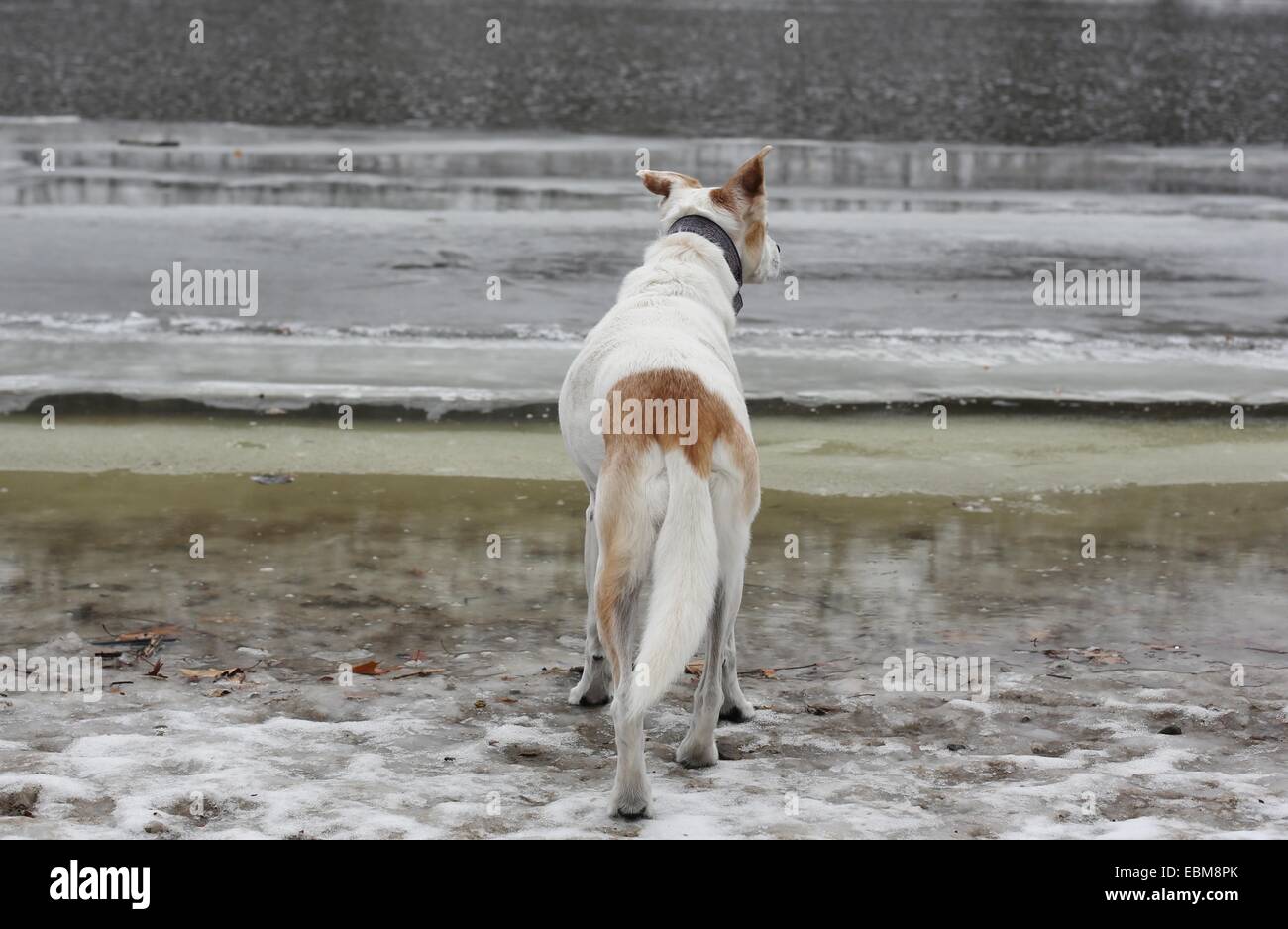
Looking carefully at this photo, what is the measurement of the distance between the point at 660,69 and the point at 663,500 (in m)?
48.3

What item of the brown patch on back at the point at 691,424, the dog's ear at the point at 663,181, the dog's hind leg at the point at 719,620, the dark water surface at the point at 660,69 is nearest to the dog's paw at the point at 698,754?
the dog's hind leg at the point at 719,620

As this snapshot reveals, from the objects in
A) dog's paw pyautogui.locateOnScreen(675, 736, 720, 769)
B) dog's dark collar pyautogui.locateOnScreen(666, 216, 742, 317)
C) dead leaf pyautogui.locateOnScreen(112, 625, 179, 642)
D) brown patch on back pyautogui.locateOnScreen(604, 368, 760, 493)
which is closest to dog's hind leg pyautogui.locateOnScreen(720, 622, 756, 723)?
dog's paw pyautogui.locateOnScreen(675, 736, 720, 769)

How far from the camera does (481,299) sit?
14.4m

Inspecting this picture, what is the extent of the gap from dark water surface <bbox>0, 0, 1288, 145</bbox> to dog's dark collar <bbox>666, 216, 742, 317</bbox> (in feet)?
92.6

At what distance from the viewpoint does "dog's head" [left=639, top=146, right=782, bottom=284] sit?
19.5 ft

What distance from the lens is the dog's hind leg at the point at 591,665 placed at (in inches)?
219

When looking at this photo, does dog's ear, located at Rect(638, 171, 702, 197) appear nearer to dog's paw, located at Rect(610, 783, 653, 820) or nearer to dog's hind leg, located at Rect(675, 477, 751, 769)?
dog's hind leg, located at Rect(675, 477, 751, 769)

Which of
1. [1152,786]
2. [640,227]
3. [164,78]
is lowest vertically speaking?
[1152,786]

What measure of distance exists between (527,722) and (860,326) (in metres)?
8.79

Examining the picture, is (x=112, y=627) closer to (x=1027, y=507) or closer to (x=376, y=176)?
(x=1027, y=507)

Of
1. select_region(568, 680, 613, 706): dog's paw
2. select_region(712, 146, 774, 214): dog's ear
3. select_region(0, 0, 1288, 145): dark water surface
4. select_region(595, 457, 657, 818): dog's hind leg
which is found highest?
select_region(0, 0, 1288, 145): dark water surface

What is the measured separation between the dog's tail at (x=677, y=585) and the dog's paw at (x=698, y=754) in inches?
24.0

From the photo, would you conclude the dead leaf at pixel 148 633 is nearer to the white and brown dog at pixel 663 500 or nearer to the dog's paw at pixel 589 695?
the dog's paw at pixel 589 695

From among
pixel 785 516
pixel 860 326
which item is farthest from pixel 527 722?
pixel 860 326
